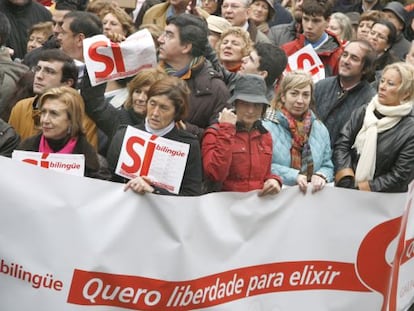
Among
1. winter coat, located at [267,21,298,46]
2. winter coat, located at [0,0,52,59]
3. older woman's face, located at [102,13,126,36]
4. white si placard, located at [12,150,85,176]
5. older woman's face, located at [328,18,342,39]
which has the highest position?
white si placard, located at [12,150,85,176]

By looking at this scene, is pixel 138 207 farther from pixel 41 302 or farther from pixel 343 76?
pixel 343 76

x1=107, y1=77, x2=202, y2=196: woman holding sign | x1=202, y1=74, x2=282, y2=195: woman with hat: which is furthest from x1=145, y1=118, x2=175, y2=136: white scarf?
x1=202, y1=74, x2=282, y2=195: woman with hat

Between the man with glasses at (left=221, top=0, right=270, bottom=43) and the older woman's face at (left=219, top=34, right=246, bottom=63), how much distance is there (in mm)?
1739

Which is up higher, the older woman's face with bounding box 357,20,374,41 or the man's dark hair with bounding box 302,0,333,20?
the man's dark hair with bounding box 302,0,333,20

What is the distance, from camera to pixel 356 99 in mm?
11375

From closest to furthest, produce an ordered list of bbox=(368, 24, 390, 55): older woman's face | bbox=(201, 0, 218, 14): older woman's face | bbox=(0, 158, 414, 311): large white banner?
bbox=(0, 158, 414, 311): large white banner, bbox=(368, 24, 390, 55): older woman's face, bbox=(201, 0, 218, 14): older woman's face

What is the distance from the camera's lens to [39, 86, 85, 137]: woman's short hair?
346 inches

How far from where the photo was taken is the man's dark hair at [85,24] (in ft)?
35.8

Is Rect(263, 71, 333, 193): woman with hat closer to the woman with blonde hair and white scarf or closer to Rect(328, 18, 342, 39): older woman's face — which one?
the woman with blonde hair and white scarf

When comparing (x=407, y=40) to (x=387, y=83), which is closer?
(x=387, y=83)

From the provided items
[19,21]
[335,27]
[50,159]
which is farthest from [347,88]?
[50,159]

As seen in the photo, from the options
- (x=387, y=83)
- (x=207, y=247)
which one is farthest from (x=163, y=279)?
(x=387, y=83)

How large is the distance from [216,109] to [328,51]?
326 cm

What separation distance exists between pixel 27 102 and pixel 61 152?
110cm
